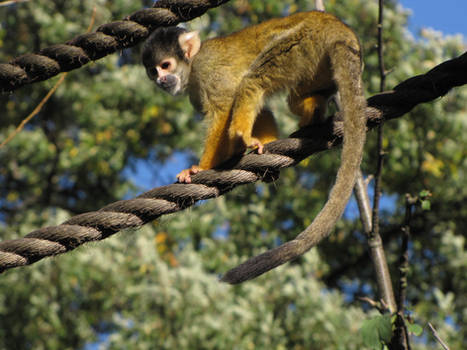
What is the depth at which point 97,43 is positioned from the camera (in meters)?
3.10

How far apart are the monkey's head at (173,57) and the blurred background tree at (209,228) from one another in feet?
9.03

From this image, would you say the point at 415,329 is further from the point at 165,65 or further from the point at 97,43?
the point at 165,65

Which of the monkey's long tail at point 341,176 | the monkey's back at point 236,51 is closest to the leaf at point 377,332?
the monkey's long tail at point 341,176

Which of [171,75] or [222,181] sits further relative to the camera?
[171,75]

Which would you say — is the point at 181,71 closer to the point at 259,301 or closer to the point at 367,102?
the point at 367,102

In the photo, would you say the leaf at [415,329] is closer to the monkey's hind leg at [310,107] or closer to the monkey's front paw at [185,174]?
the monkey's hind leg at [310,107]

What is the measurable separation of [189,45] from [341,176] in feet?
7.11

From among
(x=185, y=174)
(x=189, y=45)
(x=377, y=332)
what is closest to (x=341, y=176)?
(x=377, y=332)

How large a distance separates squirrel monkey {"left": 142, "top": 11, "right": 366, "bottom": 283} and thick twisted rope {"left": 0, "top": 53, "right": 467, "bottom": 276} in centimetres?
23

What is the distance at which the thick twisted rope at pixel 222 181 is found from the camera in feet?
8.87

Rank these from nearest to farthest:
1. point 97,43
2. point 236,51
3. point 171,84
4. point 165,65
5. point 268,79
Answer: point 97,43 → point 268,79 → point 236,51 → point 171,84 → point 165,65

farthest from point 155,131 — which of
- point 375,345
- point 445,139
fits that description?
point 375,345

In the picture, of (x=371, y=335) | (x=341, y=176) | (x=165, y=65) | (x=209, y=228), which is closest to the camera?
(x=371, y=335)

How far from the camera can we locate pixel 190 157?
11977mm
